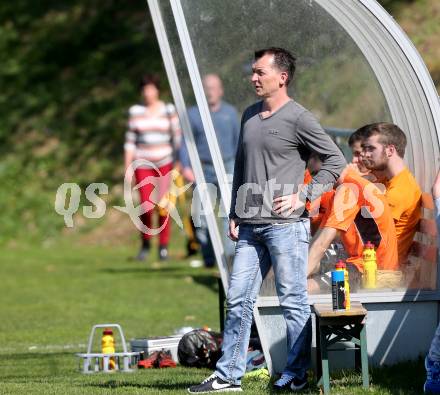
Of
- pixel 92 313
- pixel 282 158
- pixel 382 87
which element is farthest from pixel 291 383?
pixel 92 313

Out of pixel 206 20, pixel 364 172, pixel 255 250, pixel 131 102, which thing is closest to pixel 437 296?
pixel 364 172

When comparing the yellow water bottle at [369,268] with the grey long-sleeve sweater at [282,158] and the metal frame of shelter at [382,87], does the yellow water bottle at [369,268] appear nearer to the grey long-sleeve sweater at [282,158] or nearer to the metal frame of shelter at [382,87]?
the metal frame of shelter at [382,87]

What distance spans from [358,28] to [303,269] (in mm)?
2272

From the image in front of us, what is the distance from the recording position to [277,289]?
7.61m

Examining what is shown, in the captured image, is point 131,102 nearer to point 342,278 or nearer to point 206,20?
point 206,20

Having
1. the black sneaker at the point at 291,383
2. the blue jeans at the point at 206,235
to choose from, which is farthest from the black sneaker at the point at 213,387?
the blue jeans at the point at 206,235

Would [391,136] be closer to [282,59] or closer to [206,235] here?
[282,59]

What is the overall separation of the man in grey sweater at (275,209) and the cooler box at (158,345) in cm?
211

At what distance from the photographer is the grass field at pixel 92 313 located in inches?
318

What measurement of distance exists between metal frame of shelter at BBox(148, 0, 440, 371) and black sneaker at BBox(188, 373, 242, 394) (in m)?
0.97

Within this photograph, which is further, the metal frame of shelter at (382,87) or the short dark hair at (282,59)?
the metal frame of shelter at (382,87)

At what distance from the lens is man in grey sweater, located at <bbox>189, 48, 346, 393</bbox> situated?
7441 millimetres

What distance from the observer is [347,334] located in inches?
303

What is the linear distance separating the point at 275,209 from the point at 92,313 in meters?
6.07
